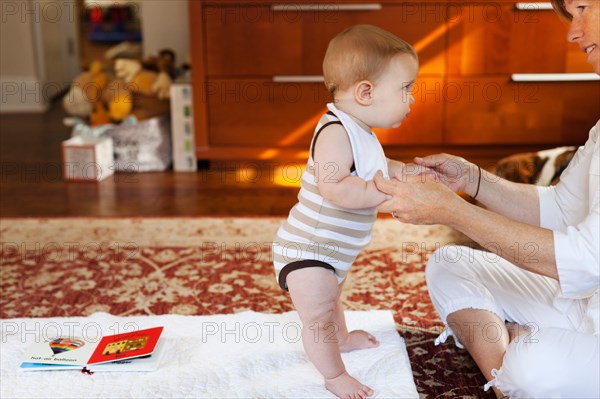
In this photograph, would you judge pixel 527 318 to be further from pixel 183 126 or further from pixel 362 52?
pixel 183 126

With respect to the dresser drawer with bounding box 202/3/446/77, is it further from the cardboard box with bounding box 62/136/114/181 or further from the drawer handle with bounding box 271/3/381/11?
the cardboard box with bounding box 62/136/114/181

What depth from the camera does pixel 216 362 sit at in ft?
5.73

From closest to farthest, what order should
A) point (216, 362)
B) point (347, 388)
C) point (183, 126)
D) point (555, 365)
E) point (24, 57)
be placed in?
1. point (555, 365)
2. point (347, 388)
3. point (216, 362)
4. point (183, 126)
5. point (24, 57)

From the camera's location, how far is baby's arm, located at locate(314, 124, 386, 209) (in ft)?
4.82

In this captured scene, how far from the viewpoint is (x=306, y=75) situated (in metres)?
3.35

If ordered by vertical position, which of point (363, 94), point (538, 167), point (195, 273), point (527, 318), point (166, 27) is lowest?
point (195, 273)

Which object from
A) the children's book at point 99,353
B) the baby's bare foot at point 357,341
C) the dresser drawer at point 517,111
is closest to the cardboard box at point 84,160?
the dresser drawer at point 517,111

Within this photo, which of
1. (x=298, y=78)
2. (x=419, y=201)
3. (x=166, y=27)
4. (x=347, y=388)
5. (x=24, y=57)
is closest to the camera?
(x=419, y=201)

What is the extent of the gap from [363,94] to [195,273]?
1.15 metres

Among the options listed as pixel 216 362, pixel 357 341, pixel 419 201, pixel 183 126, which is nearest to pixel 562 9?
pixel 419 201

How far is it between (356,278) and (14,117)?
3.35 m

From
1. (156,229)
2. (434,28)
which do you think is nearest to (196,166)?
(156,229)

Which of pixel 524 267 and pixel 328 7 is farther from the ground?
pixel 328 7

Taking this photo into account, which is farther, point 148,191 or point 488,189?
point 148,191
